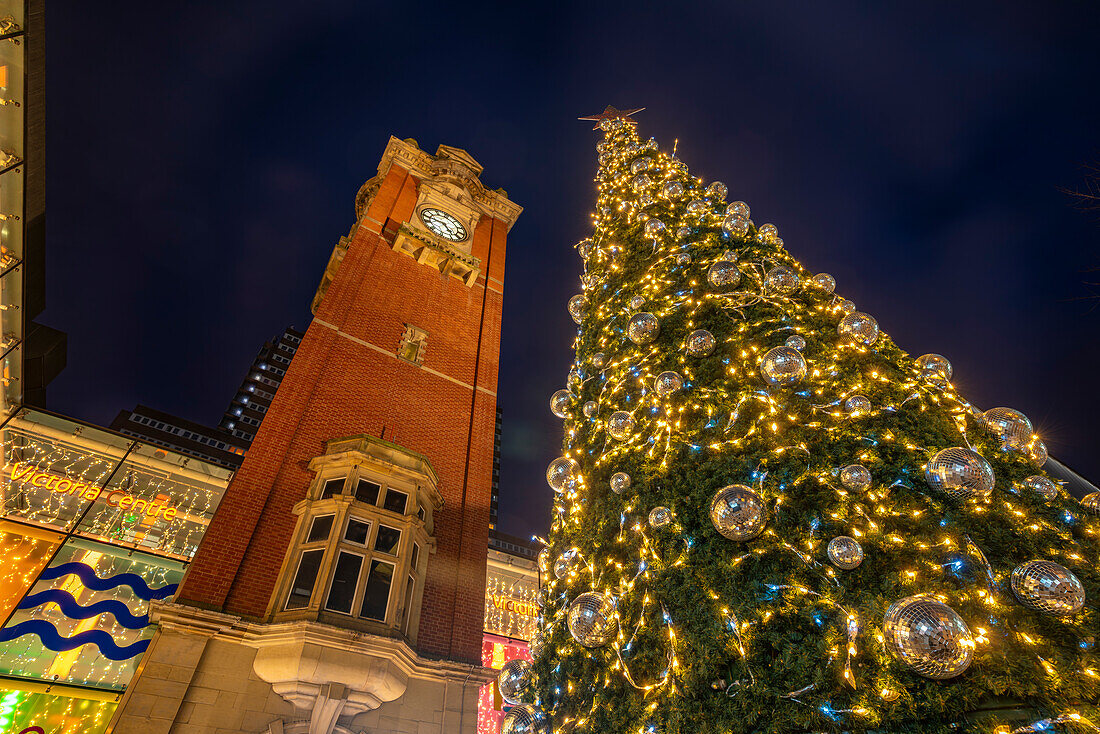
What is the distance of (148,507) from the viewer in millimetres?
10539

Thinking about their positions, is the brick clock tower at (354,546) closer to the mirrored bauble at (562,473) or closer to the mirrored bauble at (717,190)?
the mirrored bauble at (562,473)

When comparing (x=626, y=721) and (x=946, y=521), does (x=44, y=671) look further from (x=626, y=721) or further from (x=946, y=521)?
(x=946, y=521)

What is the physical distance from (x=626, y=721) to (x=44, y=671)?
10808 millimetres

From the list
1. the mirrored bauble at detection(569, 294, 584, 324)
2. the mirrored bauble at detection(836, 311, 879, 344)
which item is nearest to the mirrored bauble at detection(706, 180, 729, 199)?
the mirrored bauble at detection(569, 294, 584, 324)

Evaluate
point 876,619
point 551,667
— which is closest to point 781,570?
point 876,619

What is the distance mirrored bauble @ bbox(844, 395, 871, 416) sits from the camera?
3258mm

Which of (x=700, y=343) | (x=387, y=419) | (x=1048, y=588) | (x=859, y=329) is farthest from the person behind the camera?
(x=387, y=419)

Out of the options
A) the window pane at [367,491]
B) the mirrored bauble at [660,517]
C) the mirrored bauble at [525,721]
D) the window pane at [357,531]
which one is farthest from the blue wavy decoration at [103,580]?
the mirrored bauble at [660,517]

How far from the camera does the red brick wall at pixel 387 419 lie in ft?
28.6

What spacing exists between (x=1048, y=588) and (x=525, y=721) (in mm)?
3697

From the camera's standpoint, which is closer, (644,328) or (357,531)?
(644,328)

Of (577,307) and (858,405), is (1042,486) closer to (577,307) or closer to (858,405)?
(858,405)

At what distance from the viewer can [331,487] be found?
31.9 ft

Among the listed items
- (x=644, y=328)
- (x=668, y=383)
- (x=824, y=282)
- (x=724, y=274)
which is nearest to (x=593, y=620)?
(x=668, y=383)
